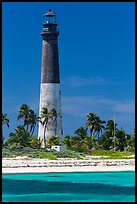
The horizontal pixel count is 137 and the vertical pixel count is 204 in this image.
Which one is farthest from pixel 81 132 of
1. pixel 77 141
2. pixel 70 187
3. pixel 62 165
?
pixel 70 187

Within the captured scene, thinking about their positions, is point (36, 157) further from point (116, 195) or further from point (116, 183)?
point (116, 195)

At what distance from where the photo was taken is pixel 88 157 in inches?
2094

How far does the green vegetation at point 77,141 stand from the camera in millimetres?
54944

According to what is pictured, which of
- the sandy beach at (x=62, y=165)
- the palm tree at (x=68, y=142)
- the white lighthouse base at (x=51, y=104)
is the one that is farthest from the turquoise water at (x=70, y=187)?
the white lighthouse base at (x=51, y=104)

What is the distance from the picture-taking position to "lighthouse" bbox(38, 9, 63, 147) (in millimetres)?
67000

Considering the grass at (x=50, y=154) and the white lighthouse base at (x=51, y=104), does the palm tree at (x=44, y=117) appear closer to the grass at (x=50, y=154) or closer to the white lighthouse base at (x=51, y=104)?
the white lighthouse base at (x=51, y=104)

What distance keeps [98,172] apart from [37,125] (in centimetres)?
2926

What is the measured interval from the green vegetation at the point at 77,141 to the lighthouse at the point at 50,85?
1.90 ft

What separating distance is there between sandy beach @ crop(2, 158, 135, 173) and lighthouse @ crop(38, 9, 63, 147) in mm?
18366

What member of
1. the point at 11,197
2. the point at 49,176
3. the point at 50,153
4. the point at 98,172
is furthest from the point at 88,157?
the point at 11,197

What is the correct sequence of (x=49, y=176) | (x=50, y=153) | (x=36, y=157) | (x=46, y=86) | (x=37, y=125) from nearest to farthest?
(x=49, y=176) < (x=36, y=157) < (x=50, y=153) < (x=46, y=86) < (x=37, y=125)

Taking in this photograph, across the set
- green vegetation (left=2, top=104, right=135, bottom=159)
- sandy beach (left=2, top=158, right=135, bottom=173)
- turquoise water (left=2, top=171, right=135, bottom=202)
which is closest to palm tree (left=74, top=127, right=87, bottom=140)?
green vegetation (left=2, top=104, right=135, bottom=159)

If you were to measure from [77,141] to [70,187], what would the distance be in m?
30.6

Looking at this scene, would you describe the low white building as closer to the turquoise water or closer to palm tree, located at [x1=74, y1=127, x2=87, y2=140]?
palm tree, located at [x1=74, y1=127, x2=87, y2=140]
